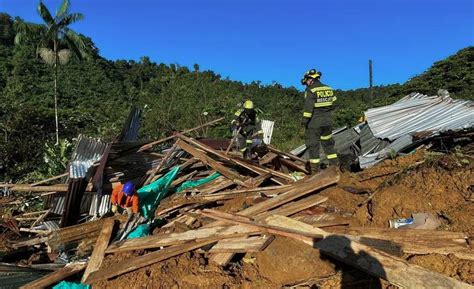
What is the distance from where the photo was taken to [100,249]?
5.68m

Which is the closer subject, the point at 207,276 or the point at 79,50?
the point at 207,276

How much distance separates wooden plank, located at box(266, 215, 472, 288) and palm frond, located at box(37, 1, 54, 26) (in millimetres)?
20106

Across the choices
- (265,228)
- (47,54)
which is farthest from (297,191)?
(47,54)

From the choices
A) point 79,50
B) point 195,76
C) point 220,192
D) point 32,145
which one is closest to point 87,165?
point 220,192

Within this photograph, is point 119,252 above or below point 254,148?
below

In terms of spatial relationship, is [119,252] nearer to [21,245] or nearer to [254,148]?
[21,245]

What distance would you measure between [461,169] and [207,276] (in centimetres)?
366

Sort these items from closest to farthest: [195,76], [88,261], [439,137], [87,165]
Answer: [88,261] → [439,137] → [87,165] → [195,76]

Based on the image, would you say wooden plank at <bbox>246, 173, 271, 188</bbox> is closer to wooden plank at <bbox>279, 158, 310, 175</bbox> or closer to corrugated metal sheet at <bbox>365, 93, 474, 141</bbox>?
wooden plank at <bbox>279, 158, 310, 175</bbox>

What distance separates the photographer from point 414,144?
7.40m

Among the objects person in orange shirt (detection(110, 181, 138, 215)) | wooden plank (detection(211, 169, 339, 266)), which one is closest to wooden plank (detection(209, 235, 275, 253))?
wooden plank (detection(211, 169, 339, 266))

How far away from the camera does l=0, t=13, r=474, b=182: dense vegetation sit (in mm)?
17344

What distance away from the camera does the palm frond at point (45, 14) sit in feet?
67.0

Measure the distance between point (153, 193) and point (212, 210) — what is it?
5.85 ft
